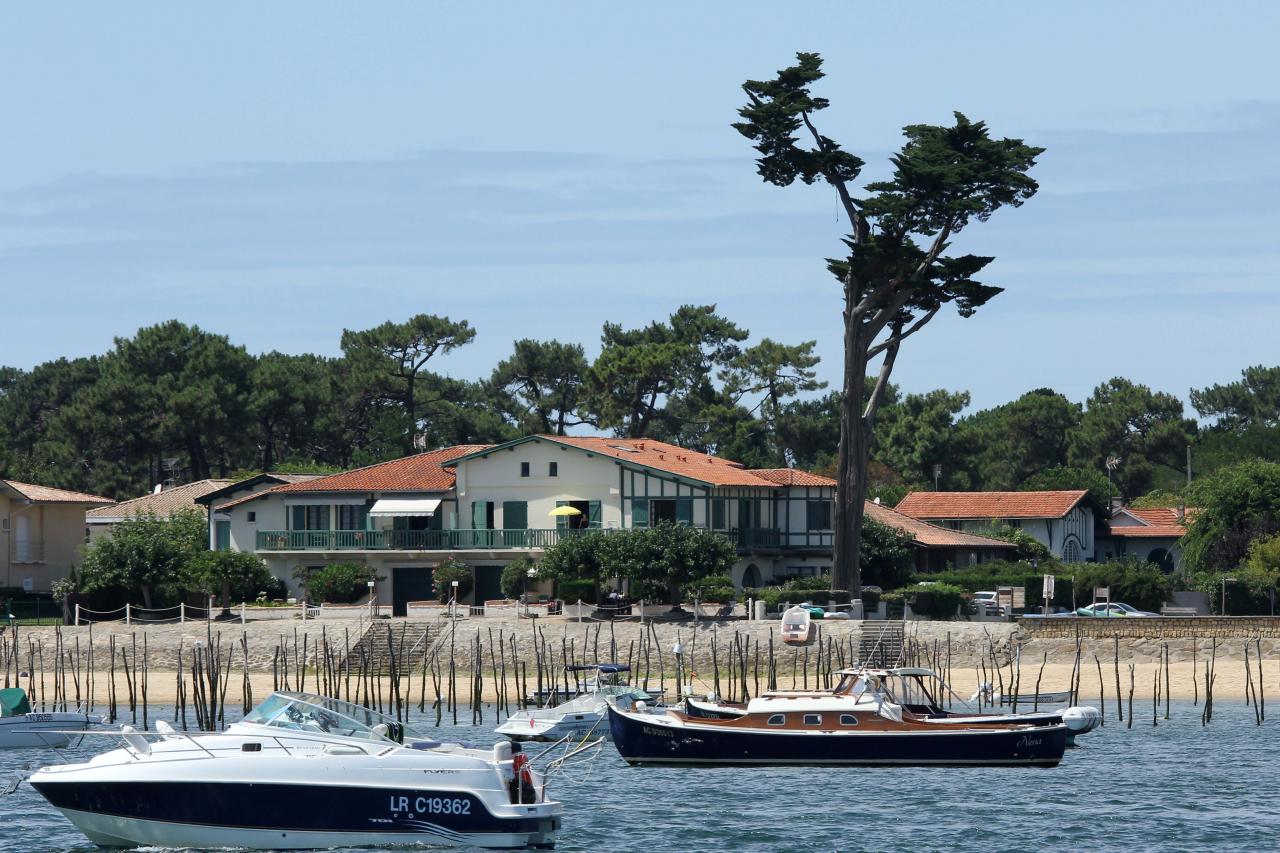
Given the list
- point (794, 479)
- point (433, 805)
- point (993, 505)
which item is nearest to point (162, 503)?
point (794, 479)

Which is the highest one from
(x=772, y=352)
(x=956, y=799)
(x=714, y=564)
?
(x=772, y=352)

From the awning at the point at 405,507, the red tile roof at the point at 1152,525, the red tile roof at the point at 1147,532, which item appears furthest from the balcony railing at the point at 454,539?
the red tile roof at the point at 1147,532

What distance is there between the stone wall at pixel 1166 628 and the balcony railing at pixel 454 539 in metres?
14.4

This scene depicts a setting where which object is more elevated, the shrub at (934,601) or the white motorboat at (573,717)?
the shrub at (934,601)

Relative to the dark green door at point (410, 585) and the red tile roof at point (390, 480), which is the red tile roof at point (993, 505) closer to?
the red tile roof at point (390, 480)

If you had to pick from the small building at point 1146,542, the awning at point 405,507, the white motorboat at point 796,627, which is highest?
the awning at point 405,507

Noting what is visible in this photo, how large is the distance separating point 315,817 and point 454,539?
46.5 meters

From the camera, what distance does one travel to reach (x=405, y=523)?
257 feet

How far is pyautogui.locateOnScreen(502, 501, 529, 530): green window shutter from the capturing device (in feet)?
252

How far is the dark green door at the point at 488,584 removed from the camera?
75.6m

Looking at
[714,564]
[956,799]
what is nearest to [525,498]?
[714,564]

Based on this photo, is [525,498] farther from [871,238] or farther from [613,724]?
[613,724]

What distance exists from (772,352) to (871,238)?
39176 millimetres

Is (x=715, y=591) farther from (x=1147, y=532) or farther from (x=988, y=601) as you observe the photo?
(x=1147, y=532)
